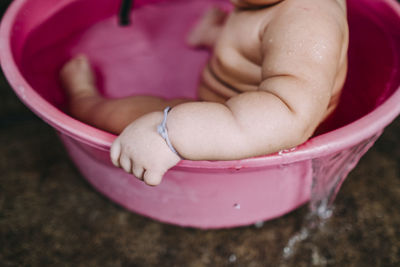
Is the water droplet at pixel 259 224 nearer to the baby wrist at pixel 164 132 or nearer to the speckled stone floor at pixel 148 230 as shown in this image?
the speckled stone floor at pixel 148 230

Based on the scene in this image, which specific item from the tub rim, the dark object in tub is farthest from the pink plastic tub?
the dark object in tub

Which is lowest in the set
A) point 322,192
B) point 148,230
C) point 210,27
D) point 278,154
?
point 148,230

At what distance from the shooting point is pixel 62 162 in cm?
123

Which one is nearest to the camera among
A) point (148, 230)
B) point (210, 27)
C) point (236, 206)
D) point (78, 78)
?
point (236, 206)

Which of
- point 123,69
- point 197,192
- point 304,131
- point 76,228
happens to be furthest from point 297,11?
point 123,69

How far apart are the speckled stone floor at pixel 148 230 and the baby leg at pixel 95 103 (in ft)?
0.73

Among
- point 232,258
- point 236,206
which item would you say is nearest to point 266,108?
point 236,206

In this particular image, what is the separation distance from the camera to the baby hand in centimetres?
65

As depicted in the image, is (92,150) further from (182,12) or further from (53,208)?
(182,12)

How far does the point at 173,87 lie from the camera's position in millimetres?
1519

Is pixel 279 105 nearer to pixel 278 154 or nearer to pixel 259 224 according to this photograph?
pixel 278 154

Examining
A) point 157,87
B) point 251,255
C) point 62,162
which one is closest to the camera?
point 251,255

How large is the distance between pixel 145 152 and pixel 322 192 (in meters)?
0.55

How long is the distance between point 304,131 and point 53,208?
78cm
